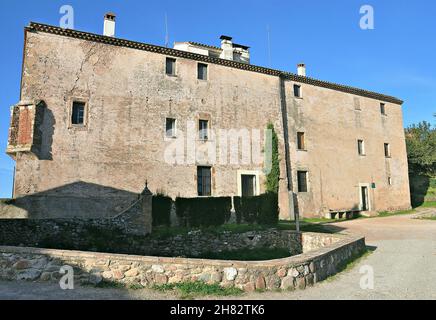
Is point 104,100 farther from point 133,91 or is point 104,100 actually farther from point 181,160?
point 181,160

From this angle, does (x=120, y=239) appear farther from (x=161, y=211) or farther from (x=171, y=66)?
(x=171, y=66)

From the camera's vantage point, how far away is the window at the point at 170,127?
1975 cm

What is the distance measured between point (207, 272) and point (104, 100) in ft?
45.0

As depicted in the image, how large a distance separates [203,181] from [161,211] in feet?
16.7

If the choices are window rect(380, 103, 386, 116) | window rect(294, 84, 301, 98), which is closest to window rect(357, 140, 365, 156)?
window rect(380, 103, 386, 116)

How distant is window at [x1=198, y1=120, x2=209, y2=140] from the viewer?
2081cm

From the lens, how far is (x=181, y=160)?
64.7ft

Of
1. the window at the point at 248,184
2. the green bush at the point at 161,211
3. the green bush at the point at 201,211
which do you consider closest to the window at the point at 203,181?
the window at the point at 248,184

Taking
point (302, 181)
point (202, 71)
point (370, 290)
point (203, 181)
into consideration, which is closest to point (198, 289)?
point (370, 290)

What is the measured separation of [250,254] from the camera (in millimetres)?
15602

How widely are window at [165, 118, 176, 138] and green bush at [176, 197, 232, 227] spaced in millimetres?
4920

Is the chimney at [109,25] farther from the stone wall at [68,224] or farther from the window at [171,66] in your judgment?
the stone wall at [68,224]

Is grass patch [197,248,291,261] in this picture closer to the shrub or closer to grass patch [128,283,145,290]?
the shrub

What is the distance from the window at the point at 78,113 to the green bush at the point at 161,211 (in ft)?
19.2
